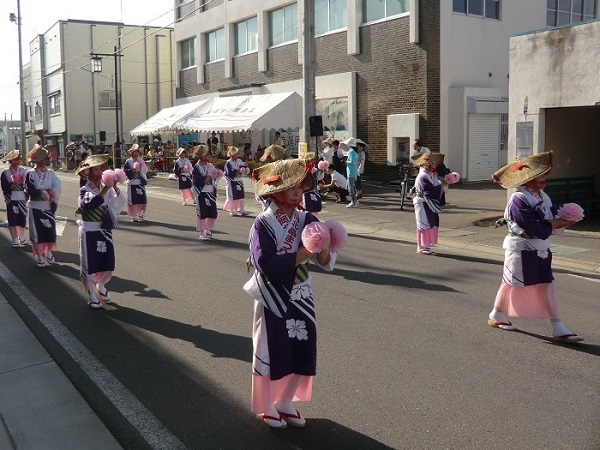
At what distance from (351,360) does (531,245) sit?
84.4 inches

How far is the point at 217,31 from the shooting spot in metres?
35.9

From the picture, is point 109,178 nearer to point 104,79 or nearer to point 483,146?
point 483,146

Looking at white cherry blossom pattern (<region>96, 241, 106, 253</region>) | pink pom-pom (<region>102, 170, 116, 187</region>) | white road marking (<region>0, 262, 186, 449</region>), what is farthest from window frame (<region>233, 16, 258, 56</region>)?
white road marking (<region>0, 262, 186, 449</region>)

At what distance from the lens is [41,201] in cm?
1070

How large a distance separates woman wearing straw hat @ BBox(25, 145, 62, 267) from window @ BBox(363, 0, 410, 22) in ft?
53.5

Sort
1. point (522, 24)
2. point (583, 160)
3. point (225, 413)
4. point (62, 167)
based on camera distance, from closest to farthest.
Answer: point (225, 413) → point (583, 160) → point (522, 24) → point (62, 167)

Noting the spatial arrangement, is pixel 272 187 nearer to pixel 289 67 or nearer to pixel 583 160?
pixel 583 160

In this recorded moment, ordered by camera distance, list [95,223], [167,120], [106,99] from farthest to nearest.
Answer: [106,99] → [167,120] → [95,223]

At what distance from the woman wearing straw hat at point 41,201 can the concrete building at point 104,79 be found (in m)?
41.2

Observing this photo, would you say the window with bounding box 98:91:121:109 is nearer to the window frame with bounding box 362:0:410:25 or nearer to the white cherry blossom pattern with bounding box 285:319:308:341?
the window frame with bounding box 362:0:410:25

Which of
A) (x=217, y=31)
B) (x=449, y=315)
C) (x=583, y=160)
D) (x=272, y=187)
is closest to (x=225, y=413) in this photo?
(x=272, y=187)

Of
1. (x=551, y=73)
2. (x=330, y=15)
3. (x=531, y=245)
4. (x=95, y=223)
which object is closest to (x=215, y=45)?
(x=330, y=15)

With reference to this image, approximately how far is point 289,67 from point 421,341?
80.7 ft

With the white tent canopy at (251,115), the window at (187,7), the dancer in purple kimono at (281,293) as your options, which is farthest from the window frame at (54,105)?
the dancer in purple kimono at (281,293)
